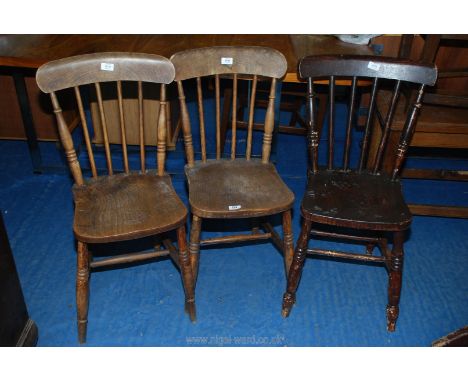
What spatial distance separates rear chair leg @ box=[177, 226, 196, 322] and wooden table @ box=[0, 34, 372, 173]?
95 centimetres

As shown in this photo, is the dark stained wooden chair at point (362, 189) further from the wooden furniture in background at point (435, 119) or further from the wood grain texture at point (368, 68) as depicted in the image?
the wooden furniture in background at point (435, 119)

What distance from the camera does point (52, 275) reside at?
7.18 ft

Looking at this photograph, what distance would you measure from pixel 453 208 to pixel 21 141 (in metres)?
2.81

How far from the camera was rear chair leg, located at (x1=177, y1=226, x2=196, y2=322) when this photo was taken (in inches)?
72.0

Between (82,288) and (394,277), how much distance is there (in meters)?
1.26

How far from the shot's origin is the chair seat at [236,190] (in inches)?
71.0

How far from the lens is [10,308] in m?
1.68

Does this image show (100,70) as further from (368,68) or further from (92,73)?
(368,68)

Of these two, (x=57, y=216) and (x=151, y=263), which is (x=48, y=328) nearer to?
(x=151, y=263)

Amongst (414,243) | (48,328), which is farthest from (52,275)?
(414,243)

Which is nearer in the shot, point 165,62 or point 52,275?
point 165,62

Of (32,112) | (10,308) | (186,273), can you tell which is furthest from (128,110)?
(10,308)

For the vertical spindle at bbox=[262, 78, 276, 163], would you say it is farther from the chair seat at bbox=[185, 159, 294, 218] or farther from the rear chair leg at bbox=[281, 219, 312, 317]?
the rear chair leg at bbox=[281, 219, 312, 317]

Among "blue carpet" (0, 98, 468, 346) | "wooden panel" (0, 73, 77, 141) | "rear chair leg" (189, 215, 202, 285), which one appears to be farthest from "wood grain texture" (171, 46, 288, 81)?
"wooden panel" (0, 73, 77, 141)
